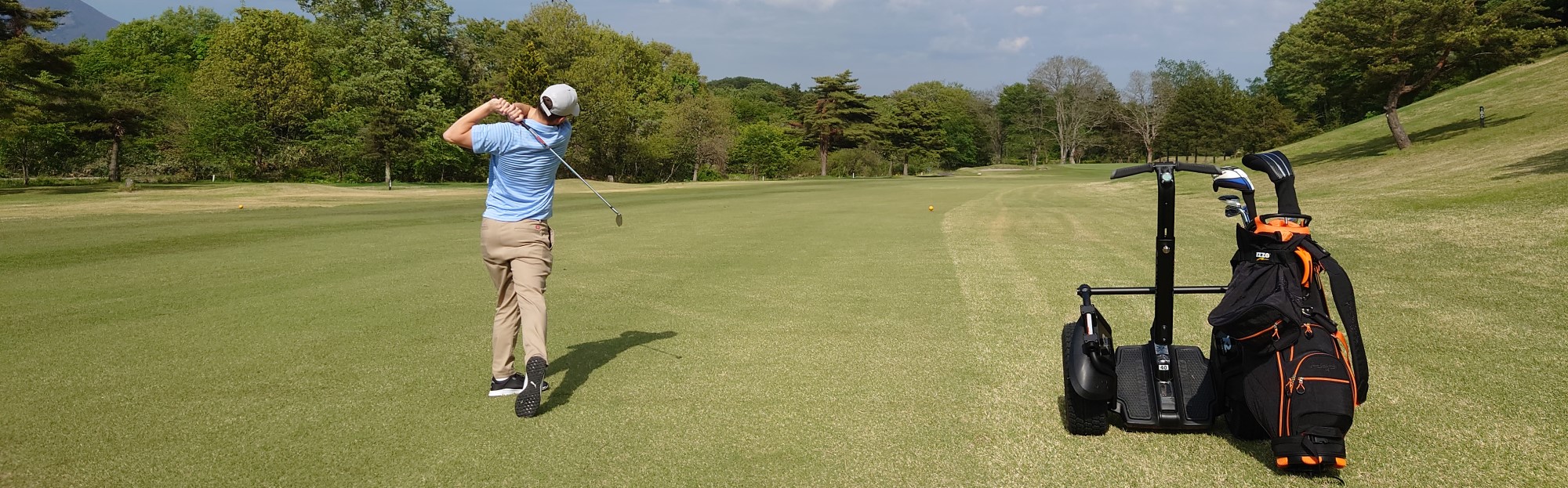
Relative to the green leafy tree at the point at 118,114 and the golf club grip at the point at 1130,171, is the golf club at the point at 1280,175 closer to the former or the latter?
the golf club grip at the point at 1130,171

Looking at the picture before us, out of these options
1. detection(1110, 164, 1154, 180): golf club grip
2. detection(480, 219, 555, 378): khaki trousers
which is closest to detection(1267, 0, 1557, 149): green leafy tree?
detection(1110, 164, 1154, 180): golf club grip

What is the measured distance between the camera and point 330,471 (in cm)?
411

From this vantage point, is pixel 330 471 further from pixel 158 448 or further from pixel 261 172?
pixel 261 172

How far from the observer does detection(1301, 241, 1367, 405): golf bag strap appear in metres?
3.52

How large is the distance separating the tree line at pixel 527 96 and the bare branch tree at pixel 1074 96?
0.23 meters

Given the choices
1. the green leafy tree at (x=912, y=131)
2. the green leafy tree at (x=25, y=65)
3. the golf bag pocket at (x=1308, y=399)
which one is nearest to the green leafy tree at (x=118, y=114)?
the green leafy tree at (x=25, y=65)

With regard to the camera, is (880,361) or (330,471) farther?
(880,361)

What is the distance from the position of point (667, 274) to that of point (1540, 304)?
9.66m

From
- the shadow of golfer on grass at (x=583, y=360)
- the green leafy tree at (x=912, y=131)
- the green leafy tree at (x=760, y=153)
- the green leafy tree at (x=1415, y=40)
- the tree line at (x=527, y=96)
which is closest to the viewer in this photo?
the shadow of golfer on grass at (x=583, y=360)

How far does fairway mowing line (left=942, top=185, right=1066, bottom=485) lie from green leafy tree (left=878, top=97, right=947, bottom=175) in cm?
7687

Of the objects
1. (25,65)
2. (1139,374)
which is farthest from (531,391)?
(25,65)

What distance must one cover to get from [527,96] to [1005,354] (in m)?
56.0

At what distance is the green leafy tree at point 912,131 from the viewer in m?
91.1

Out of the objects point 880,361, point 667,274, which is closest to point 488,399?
point 880,361
